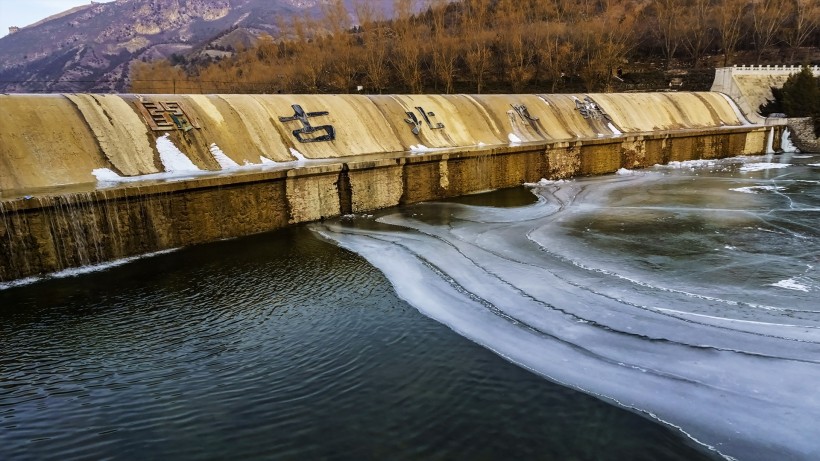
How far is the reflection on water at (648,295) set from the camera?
12.0ft

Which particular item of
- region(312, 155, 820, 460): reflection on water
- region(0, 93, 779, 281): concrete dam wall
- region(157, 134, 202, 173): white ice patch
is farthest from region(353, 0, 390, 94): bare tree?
region(312, 155, 820, 460): reflection on water

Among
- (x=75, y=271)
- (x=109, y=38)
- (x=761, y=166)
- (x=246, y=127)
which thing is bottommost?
(x=761, y=166)

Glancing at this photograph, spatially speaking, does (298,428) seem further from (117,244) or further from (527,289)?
(117,244)

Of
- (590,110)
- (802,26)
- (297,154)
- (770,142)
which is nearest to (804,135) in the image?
(770,142)

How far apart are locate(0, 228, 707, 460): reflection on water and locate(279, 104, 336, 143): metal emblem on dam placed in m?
6.90

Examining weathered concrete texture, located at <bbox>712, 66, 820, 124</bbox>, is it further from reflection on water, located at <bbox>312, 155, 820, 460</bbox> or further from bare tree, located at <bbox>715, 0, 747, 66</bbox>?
reflection on water, located at <bbox>312, 155, 820, 460</bbox>

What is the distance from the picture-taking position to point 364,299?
19.1 ft

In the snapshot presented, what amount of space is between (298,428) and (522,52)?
37822 millimetres

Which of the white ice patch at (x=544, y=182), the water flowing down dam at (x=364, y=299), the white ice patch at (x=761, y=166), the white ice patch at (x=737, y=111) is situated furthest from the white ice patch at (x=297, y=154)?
the white ice patch at (x=737, y=111)

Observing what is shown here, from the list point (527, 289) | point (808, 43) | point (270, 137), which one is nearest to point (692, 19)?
point (808, 43)

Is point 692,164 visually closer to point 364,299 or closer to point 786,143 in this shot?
point 786,143

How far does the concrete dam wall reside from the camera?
715 centimetres

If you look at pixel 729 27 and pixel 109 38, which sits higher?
pixel 109 38

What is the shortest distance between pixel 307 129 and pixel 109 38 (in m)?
190
